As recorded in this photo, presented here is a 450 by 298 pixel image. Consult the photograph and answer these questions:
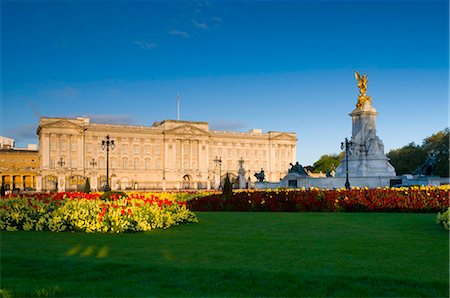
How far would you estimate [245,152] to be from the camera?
100 m

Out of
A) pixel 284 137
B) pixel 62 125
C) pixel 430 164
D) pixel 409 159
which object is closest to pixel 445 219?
pixel 430 164

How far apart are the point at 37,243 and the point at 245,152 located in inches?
3561

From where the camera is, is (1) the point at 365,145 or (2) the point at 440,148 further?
(2) the point at 440,148

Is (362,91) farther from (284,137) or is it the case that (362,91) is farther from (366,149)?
(284,137)

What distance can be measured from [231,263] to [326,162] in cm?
11071

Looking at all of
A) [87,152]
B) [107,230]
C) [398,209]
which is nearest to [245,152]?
[87,152]

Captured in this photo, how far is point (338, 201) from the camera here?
→ 19.0 metres

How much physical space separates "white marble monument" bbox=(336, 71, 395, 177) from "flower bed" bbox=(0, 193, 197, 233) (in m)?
23.4

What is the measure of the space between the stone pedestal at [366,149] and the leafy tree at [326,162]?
76.0m

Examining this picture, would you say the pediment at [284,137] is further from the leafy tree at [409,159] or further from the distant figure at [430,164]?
the distant figure at [430,164]

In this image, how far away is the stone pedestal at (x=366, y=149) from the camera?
34219mm

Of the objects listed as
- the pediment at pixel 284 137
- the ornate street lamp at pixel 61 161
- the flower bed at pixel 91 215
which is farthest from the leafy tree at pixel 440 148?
the ornate street lamp at pixel 61 161

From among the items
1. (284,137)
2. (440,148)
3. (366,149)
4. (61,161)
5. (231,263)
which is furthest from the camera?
(284,137)

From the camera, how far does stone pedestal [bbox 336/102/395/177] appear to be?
3422 centimetres
